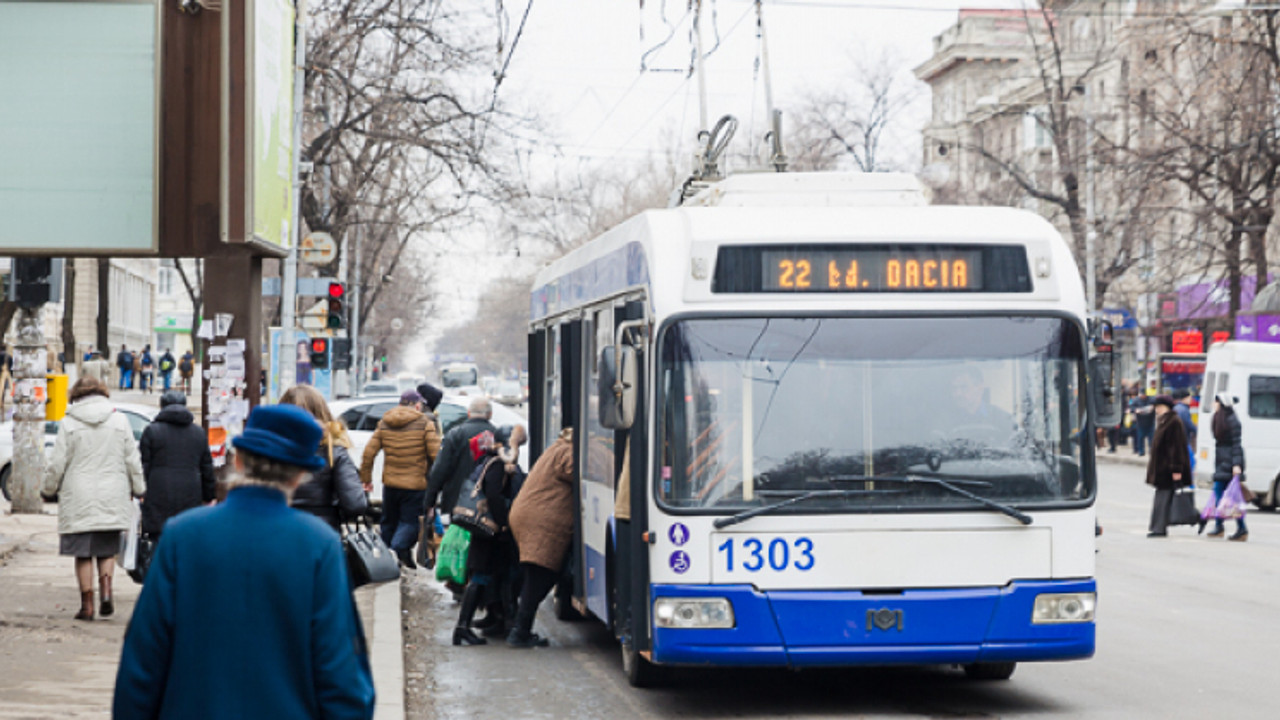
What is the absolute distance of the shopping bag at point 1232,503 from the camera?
19.8 m

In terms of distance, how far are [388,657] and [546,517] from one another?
1.44 meters

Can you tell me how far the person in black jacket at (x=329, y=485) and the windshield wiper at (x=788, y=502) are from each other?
7.37 feet

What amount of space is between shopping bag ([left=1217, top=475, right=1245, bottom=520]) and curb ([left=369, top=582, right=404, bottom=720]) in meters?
11.0

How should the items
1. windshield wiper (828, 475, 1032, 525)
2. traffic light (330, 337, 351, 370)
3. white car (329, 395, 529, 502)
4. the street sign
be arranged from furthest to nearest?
traffic light (330, 337, 351, 370)
the street sign
white car (329, 395, 529, 502)
windshield wiper (828, 475, 1032, 525)

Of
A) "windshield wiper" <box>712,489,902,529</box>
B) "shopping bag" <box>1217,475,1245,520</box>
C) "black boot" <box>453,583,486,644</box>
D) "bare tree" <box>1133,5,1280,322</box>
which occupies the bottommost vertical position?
"black boot" <box>453,583,486,644</box>

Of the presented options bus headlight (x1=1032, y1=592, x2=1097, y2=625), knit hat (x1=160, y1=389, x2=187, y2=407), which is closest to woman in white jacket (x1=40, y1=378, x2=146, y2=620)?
knit hat (x1=160, y1=389, x2=187, y2=407)

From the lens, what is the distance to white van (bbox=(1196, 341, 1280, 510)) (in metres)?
26.0

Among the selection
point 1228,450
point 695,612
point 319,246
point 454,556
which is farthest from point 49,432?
point 695,612

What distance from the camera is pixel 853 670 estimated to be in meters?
10.2

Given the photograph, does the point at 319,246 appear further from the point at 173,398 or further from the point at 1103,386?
the point at 1103,386

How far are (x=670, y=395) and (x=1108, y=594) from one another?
6.95 meters

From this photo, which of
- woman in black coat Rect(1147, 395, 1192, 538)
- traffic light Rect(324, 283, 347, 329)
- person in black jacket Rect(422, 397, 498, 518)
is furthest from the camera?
traffic light Rect(324, 283, 347, 329)

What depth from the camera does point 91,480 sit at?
1138 centimetres

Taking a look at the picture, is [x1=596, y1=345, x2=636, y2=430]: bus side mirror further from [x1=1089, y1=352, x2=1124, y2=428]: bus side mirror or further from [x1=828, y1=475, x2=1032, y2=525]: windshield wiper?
[x1=1089, y1=352, x2=1124, y2=428]: bus side mirror
